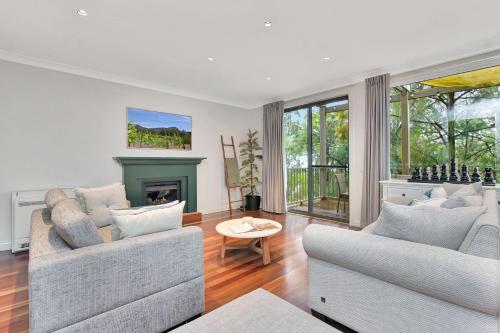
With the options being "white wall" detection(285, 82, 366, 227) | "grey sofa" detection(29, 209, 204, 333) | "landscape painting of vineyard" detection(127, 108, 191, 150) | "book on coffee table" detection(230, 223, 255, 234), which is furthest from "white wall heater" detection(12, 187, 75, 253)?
"white wall" detection(285, 82, 366, 227)

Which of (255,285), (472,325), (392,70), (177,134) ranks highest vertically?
(392,70)

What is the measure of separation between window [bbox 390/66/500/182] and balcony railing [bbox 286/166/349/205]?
1106 mm

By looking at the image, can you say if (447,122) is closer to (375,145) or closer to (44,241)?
(375,145)

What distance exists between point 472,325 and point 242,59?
3.33 m

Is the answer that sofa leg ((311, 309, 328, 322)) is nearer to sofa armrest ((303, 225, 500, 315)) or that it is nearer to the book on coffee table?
sofa armrest ((303, 225, 500, 315))

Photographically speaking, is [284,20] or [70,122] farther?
[70,122]

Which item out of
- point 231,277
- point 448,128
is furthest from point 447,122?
point 231,277

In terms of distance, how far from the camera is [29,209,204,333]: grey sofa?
121 cm

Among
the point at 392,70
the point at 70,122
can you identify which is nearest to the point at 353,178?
the point at 392,70

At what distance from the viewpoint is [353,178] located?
429cm

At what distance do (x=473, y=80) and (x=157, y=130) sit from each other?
4915 millimetres

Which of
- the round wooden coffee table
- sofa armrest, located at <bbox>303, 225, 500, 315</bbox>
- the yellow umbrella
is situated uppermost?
the yellow umbrella

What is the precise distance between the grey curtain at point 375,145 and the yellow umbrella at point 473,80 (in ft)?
2.34

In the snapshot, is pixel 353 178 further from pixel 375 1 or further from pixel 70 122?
pixel 70 122
